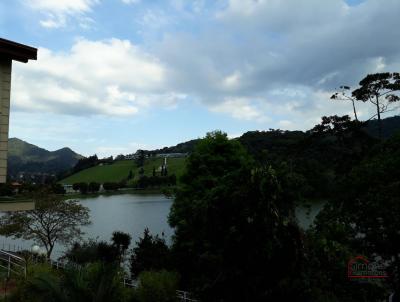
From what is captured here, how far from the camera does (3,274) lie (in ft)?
47.1

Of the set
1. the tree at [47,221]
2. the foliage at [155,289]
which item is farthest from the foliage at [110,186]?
the foliage at [155,289]

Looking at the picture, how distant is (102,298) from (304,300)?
465cm

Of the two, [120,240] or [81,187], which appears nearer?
[120,240]

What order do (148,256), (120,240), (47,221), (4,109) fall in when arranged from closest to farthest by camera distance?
(4,109), (148,256), (120,240), (47,221)

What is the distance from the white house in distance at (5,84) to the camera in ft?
35.4

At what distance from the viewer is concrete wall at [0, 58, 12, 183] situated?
1077cm

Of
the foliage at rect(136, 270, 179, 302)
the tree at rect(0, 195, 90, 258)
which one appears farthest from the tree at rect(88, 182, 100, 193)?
the foliage at rect(136, 270, 179, 302)

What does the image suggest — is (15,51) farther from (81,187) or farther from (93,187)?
(93,187)

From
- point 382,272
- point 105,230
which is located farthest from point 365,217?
point 105,230

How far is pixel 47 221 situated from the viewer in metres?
33.2

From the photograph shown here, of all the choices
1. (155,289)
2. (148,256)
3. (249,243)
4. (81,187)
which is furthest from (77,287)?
(81,187)

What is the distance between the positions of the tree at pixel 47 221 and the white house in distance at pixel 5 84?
22.4 m

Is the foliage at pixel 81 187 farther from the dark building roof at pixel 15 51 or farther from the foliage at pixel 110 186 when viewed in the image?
the dark building roof at pixel 15 51

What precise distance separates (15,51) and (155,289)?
7772 mm
